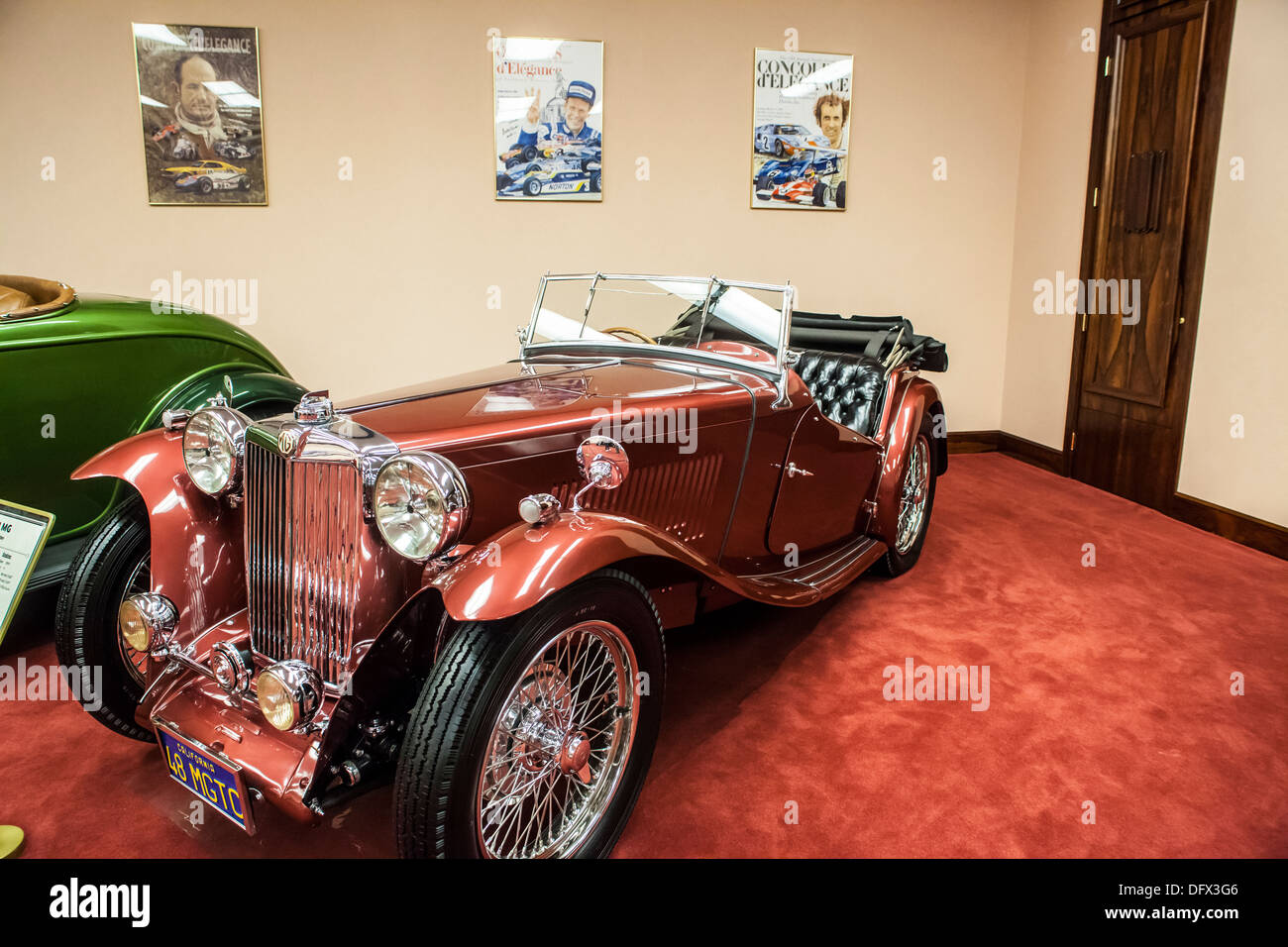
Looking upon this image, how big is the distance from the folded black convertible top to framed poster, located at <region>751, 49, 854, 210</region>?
4.70ft

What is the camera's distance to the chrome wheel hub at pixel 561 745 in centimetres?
173

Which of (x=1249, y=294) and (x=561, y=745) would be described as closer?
(x=561, y=745)

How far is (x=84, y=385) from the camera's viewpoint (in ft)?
9.71

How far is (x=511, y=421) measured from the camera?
6.79 feet

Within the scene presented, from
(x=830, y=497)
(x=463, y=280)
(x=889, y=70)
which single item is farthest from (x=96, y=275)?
(x=889, y=70)

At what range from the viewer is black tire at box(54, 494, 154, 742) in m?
2.06

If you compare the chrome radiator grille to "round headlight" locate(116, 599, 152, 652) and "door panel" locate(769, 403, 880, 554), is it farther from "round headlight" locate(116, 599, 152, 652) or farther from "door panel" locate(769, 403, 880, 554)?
"door panel" locate(769, 403, 880, 554)

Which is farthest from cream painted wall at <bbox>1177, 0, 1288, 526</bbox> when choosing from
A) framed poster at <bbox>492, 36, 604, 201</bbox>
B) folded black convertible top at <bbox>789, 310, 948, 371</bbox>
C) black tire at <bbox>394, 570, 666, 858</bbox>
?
black tire at <bbox>394, 570, 666, 858</bbox>

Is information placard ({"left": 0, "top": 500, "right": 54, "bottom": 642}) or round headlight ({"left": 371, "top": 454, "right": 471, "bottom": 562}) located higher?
round headlight ({"left": 371, "top": 454, "right": 471, "bottom": 562})

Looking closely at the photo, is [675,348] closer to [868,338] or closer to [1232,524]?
[868,338]

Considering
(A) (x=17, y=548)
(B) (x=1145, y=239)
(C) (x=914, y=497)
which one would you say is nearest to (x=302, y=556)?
(A) (x=17, y=548)

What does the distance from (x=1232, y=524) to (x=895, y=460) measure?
2061mm
